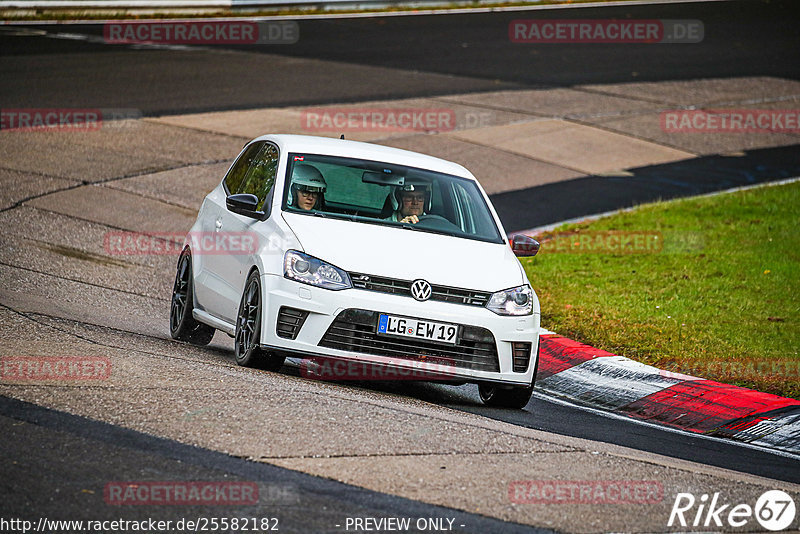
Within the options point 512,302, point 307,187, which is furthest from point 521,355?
point 307,187

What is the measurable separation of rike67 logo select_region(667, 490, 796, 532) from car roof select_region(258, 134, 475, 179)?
→ 13.5 ft

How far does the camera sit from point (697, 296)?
11.6 m

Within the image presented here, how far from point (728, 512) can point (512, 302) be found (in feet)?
8.39

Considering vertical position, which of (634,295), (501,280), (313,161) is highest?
(313,161)

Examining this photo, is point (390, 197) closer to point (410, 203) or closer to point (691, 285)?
point (410, 203)

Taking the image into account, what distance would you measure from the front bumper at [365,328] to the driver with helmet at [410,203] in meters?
1.29

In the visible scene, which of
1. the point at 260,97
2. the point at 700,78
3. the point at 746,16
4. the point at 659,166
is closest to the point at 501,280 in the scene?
the point at 659,166

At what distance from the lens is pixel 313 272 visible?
770 centimetres

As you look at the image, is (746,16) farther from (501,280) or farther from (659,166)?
(501,280)

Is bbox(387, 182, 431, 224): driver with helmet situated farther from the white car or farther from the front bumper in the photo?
the front bumper

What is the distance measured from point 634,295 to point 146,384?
615 centimetres

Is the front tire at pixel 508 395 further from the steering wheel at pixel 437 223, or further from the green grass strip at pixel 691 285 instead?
the green grass strip at pixel 691 285

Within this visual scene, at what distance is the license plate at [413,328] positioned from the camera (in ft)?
24.9

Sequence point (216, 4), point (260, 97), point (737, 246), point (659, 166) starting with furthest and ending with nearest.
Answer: point (216, 4) < point (260, 97) < point (659, 166) < point (737, 246)
